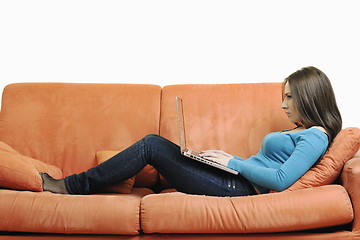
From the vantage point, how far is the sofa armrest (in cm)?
186

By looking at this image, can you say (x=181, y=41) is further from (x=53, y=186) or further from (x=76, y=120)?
(x=53, y=186)

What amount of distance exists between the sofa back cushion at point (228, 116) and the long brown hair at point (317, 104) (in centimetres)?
49

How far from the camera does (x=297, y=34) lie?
3059 millimetres

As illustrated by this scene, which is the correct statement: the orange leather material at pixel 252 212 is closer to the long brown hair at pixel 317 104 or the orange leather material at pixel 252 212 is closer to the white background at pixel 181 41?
the long brown hair at pixel 317 104

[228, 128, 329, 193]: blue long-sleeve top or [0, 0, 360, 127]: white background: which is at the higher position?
[0, 0, 360, 127]: white background

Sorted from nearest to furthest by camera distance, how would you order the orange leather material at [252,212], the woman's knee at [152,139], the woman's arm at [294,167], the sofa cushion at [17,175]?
the orange leather material at [252,212], the woman's arm at [294,167], the sofa cushion at [17,175], the woman's knee at [152,139]

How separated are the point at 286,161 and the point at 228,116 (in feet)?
2.51

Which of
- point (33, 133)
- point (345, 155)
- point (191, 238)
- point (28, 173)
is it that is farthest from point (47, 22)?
point (345, 155)

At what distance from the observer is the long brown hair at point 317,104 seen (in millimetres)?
2117

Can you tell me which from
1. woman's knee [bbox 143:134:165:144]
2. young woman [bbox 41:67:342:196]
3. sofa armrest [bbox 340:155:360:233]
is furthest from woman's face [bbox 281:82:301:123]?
woman's knee [bbox 143:134:165:144]

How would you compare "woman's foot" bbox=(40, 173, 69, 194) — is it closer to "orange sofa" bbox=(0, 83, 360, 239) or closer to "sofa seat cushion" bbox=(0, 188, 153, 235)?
"orange sofa" bbox=(0, 83, 360, 239)

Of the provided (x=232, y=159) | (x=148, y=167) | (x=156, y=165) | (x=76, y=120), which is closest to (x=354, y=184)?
(x=232, y=159)

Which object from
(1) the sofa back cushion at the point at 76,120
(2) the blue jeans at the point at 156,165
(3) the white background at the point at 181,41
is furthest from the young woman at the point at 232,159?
(3) the white background at the point at 181,41

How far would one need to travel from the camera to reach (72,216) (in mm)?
1895
